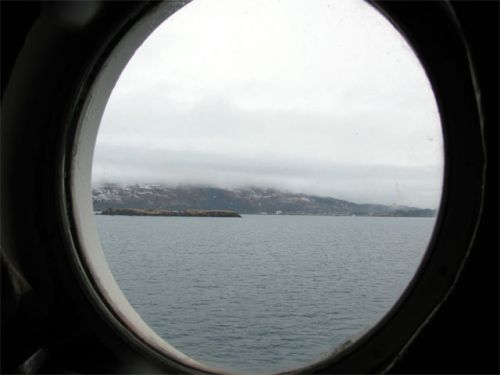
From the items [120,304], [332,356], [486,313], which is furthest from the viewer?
[120,304]

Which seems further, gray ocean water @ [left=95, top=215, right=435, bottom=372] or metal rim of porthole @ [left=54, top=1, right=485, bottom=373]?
gray ocean water @ [left=95, top=215, right=435, bottom=372]

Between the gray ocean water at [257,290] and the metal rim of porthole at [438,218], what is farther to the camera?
the gray ocean water at [257,290]

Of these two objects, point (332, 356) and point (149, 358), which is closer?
point (332, 356)

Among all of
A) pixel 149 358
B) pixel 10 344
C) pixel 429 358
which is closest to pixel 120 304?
pixel 149 358

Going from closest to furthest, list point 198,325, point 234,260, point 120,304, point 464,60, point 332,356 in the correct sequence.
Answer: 1. point 464,60
2. point 332,356
3. point 120,304
4. point 198,325
5. point 234,260

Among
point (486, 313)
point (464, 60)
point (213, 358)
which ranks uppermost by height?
point (464, 60)

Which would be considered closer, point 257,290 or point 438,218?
point 438,218

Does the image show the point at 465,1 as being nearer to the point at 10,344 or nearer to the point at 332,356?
the point at 332,356

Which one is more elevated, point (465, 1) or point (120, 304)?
point (465, 1)
